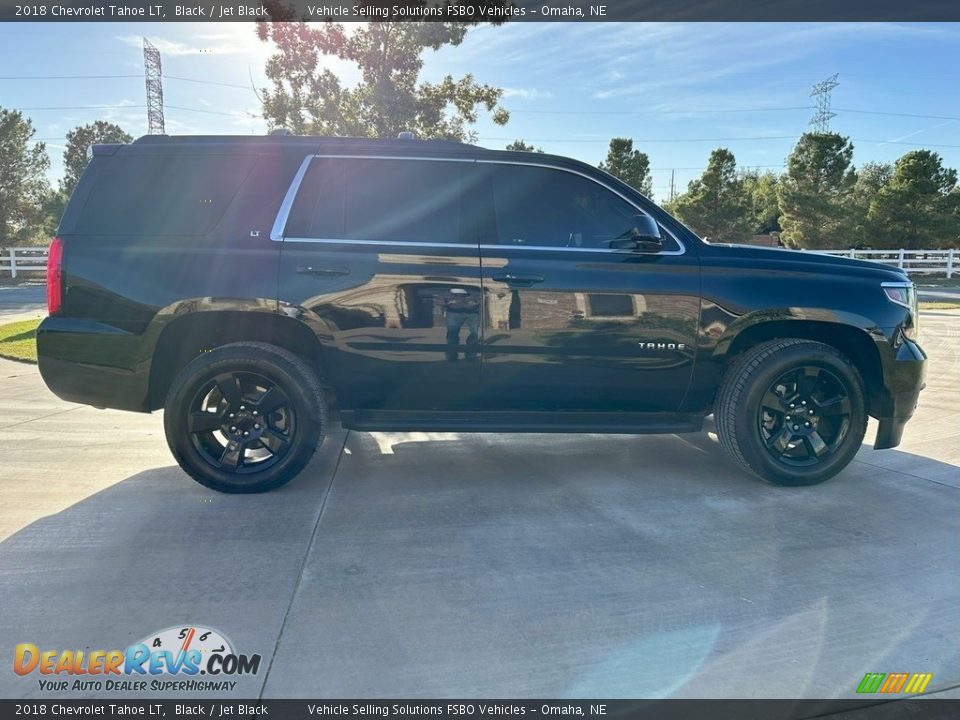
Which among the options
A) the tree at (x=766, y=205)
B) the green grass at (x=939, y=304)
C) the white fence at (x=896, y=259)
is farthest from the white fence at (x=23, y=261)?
the tree at (x=766, y=205)

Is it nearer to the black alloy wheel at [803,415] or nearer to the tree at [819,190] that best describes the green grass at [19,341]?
the black alloy wheel at [803,415]

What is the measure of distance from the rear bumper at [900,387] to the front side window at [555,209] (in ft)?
6.32

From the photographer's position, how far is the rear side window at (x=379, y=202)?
3803 mm

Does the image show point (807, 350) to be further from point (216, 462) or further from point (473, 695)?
point (216, 462)

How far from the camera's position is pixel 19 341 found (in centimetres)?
936

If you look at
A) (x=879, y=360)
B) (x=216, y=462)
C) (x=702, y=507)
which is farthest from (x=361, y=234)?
(x=879, y=360)

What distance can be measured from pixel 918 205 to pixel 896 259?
15.5 ft

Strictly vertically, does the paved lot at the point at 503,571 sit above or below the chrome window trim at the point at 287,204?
below

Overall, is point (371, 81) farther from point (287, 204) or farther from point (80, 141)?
point (80, 141)

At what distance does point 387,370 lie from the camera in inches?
150

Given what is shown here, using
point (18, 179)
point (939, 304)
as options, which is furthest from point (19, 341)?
point (18, 179)

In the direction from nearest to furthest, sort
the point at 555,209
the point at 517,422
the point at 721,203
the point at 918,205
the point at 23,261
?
1. the point at 517,422
2. the point at 555,209
3. the point at 23,261
4. the point at 918,205
5. the point at 721,203
